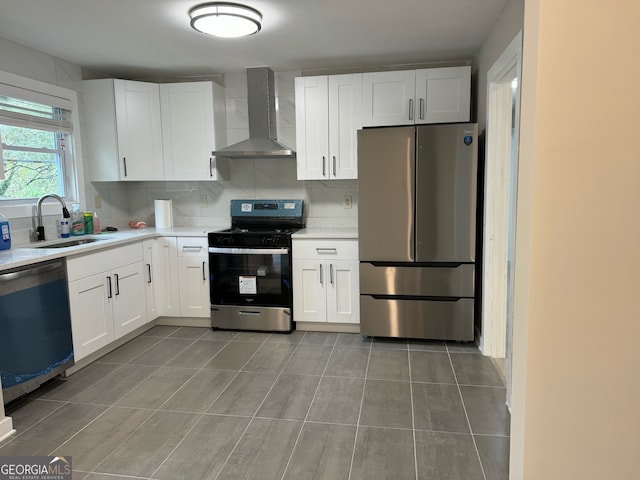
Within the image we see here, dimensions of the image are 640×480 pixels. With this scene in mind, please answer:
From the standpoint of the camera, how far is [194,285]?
3.98 metres

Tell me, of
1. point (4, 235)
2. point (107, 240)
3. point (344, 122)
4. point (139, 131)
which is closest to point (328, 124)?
point (344, 122)

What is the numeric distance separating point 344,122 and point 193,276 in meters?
1.91

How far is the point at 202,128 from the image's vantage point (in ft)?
13.3

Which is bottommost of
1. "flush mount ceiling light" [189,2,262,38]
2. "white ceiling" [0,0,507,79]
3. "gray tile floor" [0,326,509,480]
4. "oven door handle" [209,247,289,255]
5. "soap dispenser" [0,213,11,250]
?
"gray tile floor" [0,326,509,480]

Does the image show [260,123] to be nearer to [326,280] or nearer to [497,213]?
[326,280]

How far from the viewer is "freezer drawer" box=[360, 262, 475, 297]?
3400 millimetres

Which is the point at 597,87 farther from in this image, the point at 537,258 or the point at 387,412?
the point at 387,412

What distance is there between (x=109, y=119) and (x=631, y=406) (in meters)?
4.16

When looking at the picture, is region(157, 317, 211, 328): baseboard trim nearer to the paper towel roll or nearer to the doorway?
the paper towel roll

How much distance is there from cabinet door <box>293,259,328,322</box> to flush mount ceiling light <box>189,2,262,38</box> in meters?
1.83

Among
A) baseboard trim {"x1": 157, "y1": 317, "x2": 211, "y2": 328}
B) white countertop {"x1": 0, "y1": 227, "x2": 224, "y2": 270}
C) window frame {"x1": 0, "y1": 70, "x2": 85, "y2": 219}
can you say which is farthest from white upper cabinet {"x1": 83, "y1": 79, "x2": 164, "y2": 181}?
baseboard trim {"x1": 157, "y1": 317, "x2": 211, "y2": 328}

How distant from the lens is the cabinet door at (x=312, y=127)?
12.5 ft

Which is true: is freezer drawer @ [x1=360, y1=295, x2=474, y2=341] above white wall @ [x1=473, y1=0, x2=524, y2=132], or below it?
below

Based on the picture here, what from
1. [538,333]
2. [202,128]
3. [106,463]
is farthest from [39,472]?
[202,128]
